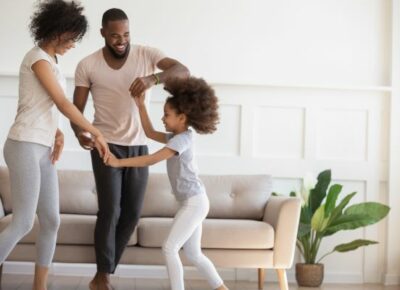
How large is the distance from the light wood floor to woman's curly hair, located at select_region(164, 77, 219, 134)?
5.48 ft

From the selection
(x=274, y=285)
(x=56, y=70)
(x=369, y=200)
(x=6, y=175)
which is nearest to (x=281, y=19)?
(x=369, y=200)

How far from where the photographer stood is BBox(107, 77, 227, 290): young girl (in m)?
3.40

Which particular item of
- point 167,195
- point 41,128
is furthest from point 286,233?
point 41,128

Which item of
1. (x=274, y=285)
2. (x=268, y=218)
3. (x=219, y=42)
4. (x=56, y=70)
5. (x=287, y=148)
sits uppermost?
(x=219, y=42)

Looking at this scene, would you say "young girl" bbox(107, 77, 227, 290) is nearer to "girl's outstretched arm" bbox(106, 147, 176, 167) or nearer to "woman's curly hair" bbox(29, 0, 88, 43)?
"girl's outstretched arm" bbox(106, 147, 176, 167)

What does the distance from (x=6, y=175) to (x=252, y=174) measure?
1.66 meters

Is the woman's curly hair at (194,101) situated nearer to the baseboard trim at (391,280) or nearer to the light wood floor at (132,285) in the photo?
the light wood floor at (132,285)

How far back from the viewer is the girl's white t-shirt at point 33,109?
3.18 meters

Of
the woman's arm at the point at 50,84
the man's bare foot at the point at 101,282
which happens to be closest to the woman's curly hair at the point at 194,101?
the woman's arm at the point at 50,84

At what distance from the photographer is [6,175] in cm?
479

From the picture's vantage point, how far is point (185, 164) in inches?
138

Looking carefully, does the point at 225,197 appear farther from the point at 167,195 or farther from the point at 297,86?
the point at 297,86

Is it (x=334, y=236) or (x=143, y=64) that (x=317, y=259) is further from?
(x=143, y=64)

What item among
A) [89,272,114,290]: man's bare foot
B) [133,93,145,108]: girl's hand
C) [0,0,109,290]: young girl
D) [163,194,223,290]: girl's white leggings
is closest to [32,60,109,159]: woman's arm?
[0,0,109,290]: young girl
